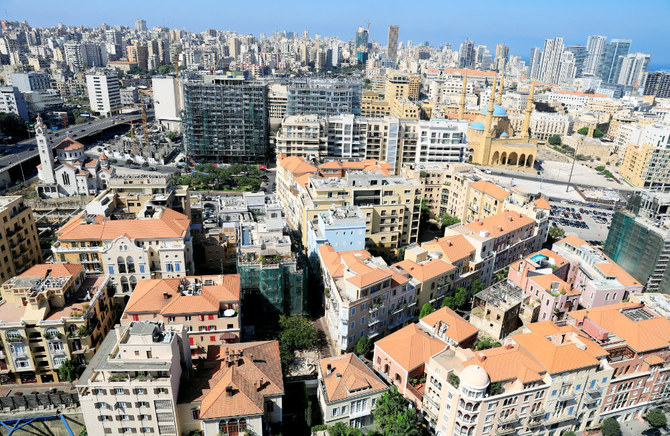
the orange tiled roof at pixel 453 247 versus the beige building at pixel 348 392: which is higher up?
the orange tiled roof at pixel 453 247

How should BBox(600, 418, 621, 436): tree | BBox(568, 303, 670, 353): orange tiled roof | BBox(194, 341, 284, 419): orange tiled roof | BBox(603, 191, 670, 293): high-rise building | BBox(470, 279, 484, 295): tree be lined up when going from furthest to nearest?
1. BBox(603, 191, 670, 293): high-rise building
2. BBox(470, 279, 484, 295): tree
3. BBox(568, 303, 670, 353): orange tiled roof
4. BBox(600, 418, 621, 436): tree
5. BBox(194, 341, 284, 419): orange tiled roof

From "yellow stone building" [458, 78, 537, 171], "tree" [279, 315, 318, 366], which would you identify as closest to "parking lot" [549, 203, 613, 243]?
"yellow stone building" [458, 78, 537, 171]

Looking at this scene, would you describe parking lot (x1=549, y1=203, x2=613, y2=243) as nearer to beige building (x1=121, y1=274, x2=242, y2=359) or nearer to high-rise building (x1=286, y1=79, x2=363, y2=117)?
high-rise building (x1=286, y1=79, x2=363, y2=117)

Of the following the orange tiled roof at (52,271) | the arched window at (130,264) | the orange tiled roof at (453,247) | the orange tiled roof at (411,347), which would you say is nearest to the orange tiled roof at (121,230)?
the arched window at (130,264)

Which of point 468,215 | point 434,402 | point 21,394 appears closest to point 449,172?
point 468,215

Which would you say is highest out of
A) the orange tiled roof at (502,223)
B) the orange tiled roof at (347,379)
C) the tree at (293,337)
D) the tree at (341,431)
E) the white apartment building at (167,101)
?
the white apartment building at (167,101)

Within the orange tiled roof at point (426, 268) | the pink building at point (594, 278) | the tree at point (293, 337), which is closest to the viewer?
the tree at point (293, 337)

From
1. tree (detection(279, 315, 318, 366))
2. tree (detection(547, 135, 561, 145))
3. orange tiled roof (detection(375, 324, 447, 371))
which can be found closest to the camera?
orange tiled roof (detection(375, 324, 447, 371))

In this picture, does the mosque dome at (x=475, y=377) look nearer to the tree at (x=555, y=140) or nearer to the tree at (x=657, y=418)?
the tree at (x=657, y=418)
